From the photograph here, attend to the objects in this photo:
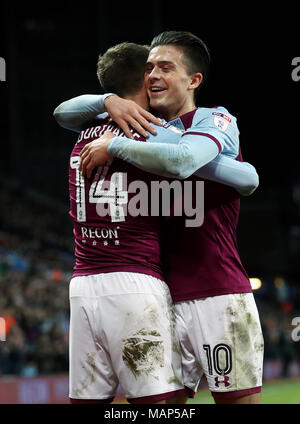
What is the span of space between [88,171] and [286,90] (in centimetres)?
2215

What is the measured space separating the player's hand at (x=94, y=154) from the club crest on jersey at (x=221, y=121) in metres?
0.49

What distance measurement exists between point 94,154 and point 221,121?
61 centimetres

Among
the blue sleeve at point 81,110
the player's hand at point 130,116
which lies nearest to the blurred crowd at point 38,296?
the blue sleeve at point 81,110

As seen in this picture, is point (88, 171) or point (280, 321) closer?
point (88, 171)

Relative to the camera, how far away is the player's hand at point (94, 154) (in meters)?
3.10

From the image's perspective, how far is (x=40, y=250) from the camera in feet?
61.9

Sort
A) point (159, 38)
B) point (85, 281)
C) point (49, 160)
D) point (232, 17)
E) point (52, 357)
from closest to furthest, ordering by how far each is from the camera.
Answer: point (85, 281) → point (159, 38) → point (52, 357) → point (232, 17) → point (49, 160)

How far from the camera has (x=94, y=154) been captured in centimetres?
312

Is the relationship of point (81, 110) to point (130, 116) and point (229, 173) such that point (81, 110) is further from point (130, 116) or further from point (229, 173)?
point (229, 173)

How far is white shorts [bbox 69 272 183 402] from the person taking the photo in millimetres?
3014

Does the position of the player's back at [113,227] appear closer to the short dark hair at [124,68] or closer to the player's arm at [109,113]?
the player's arm at [109,113]

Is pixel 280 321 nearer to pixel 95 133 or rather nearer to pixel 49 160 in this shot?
pixel 49 160

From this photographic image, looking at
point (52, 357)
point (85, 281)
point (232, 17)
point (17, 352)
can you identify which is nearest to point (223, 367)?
point (85, 281)

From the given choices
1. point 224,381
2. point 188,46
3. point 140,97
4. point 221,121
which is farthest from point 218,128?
point 224,381
